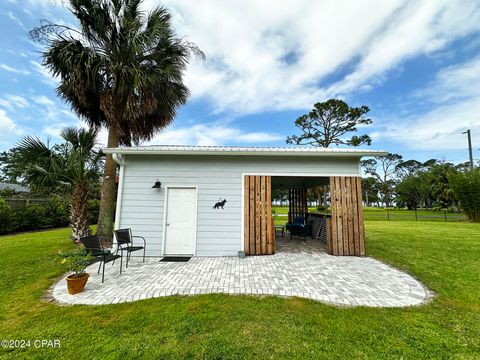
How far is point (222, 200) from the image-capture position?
5.86 meters

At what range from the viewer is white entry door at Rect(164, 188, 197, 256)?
5.77 meters

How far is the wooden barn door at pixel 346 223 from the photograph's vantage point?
5.81 meters

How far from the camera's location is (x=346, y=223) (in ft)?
19.1

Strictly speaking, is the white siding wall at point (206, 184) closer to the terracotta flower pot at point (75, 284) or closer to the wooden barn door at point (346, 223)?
the wooden barn door at point (346, 223)

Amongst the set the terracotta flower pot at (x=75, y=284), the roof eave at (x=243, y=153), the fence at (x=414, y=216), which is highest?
the roof eave at (x=243, y=153)

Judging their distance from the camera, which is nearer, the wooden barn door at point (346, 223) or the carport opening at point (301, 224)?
the wooden barn door at point (346, 223)

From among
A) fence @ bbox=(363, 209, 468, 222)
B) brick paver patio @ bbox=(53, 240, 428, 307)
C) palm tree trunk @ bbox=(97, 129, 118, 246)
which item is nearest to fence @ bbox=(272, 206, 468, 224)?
fence @ bbox=(363, 209, 468, 222)

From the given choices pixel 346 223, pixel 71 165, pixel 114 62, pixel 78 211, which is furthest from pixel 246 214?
pixel 114 62

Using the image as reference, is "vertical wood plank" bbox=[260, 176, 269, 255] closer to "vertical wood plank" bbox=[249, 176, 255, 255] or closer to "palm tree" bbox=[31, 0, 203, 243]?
"vertical wood plank" bbox=[249, 176, 255, 255]

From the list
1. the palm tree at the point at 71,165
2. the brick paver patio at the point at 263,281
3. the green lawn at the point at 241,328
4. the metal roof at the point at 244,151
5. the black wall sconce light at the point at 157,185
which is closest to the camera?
the green lawn at the point at 241,328

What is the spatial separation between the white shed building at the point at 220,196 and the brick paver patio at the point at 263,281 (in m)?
0.52

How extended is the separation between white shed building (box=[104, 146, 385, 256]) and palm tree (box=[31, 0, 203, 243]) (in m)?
1.78

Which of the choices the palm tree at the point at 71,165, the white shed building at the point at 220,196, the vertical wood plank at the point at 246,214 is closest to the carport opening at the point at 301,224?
the white shed building at the point at 220,196

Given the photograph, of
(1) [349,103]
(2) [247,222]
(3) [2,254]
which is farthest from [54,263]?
(1) [349,103]
